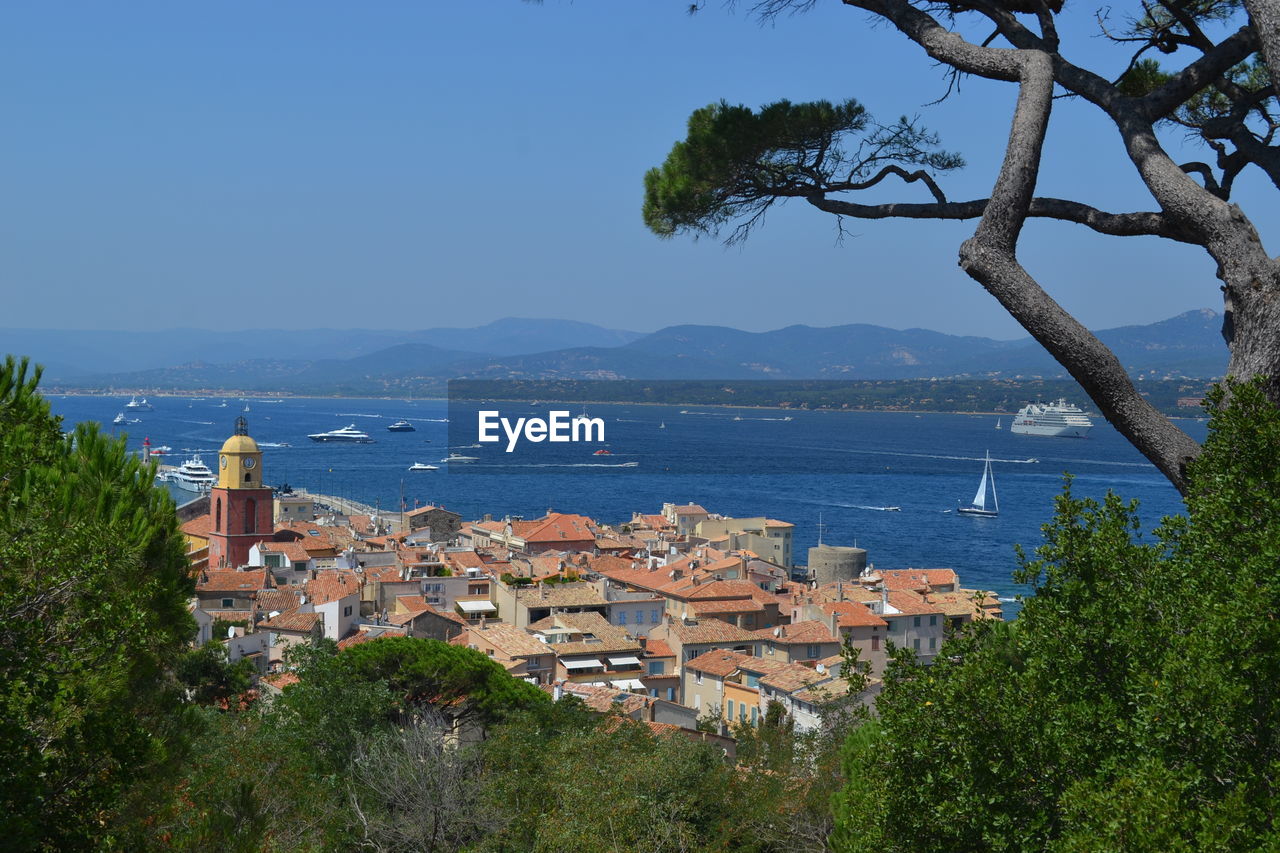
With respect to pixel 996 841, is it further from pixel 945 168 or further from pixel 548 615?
pixel 548 615

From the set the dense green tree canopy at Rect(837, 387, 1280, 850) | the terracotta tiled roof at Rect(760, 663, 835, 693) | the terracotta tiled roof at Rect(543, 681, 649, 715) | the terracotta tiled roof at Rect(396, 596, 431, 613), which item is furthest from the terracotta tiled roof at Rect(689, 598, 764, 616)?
the dense green tree canopy at Rect(837, 387, 1280, 850)

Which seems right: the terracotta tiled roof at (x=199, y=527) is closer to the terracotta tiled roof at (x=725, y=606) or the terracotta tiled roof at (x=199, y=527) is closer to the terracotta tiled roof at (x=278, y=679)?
the terracotta tiled roof at (x=725, y=606)

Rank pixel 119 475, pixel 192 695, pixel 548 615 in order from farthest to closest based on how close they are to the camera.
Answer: pixel 548 615 → pixel 192 695 → pixel 119 475

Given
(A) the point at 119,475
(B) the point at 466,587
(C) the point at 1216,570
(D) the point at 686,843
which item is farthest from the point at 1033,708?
(B) the point at 466,587

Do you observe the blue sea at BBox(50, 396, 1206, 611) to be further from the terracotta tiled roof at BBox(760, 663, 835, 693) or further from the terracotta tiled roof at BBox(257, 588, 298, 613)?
the terracotta tiled roof at BBox(257, 588, 298, 613)

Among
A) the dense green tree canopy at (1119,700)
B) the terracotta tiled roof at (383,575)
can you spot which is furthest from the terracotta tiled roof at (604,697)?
the dense green tree canopy at (1119,700)
